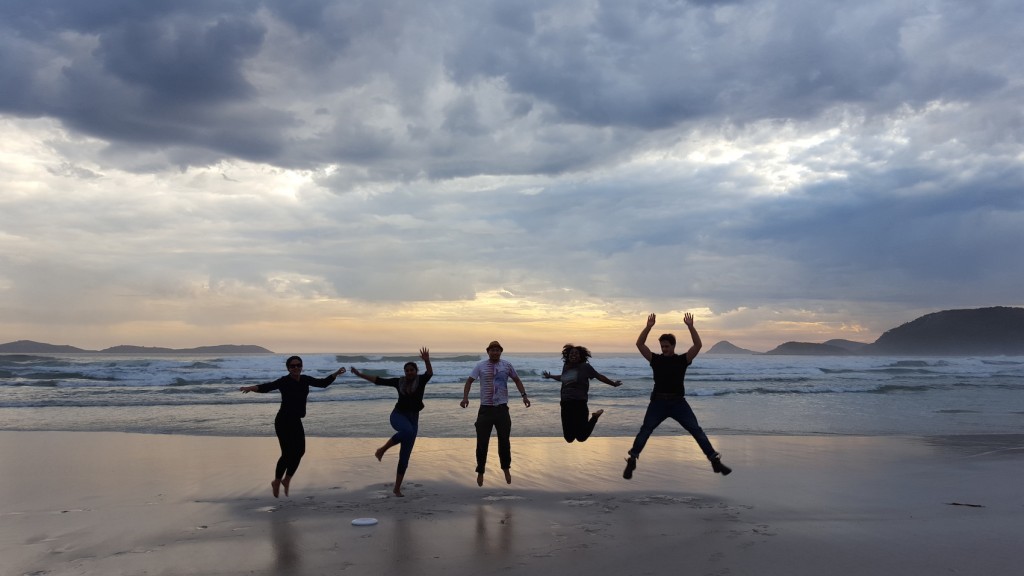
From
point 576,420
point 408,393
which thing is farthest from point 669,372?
point 408,393

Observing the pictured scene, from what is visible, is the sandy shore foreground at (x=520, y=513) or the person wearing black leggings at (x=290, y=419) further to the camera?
the person wearing black leggings at (x=290, y=419)

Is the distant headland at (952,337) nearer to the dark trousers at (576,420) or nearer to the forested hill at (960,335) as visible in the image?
the forested hill at (960,335)

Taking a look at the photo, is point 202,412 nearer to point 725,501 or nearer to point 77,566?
point 77,566

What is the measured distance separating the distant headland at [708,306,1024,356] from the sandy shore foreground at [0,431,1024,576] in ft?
469

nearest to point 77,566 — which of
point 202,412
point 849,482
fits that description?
point 849,482

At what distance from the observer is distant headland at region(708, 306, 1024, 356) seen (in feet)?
438

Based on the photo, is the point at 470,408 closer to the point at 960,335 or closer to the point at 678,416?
the point at 678,416

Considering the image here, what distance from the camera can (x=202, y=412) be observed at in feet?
62.4

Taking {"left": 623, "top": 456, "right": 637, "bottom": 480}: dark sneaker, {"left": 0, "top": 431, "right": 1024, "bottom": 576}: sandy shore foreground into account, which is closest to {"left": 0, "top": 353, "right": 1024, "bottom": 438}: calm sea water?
{"left": 0, "top": 431, "right": 1024, "bottom": 576}: sandy shore foreground

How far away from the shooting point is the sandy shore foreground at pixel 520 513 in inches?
229

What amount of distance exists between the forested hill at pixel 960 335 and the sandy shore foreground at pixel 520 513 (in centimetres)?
14432

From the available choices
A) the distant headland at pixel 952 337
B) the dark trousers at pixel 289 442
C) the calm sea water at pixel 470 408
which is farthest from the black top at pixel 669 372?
the distant headland at pixel 952 337

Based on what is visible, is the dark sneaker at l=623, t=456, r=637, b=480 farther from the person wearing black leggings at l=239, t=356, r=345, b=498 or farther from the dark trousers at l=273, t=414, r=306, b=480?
the dark trousers at l=273, t=414, r=306, b=480

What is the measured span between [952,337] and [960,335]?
6.24 ft
